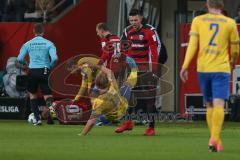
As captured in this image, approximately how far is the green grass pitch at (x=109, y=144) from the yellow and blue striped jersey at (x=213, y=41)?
1.22 m

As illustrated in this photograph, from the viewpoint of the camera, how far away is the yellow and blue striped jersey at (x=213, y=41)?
1353 centimetres

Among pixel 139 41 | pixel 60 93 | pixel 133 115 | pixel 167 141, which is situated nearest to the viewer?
pixel 167 141

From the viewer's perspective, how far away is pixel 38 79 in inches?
899

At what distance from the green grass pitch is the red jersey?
4.78 feet

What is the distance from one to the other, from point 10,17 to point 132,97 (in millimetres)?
8448

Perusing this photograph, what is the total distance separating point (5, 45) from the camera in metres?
27.5

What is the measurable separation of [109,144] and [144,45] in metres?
4.42

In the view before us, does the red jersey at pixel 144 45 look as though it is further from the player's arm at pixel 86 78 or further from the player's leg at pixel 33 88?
the player's leg at pixel 33 88

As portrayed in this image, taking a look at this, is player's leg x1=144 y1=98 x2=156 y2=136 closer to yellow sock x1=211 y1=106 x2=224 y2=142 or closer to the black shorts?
yellow sock x1=211 y1=106 x2=224 y2=142

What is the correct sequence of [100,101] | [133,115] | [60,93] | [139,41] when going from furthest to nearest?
[60,93]
[133,115]
[139,41]
[100,101]

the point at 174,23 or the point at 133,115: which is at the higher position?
the point at 174,23

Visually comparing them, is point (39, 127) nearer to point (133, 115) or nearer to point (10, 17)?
point (133, 115)

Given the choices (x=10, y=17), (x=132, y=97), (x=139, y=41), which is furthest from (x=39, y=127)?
(x=10, y=17)

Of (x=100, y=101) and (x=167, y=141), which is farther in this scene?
(x=100, y=101)
